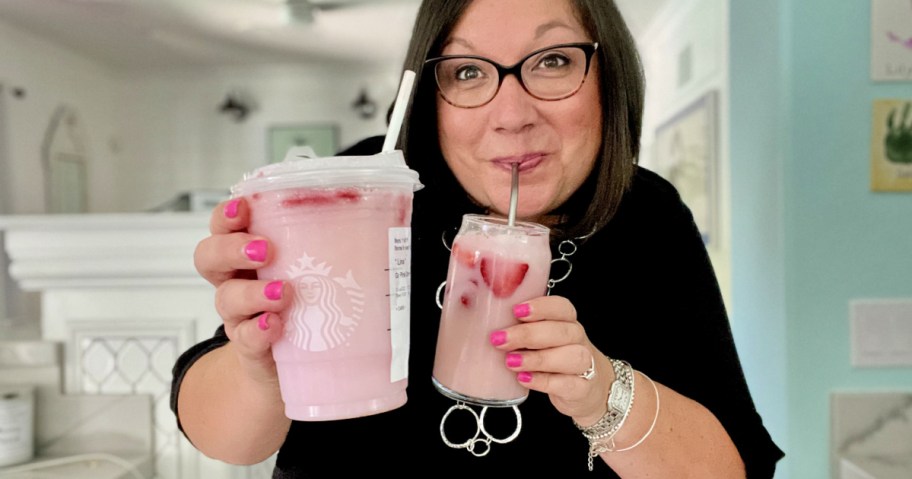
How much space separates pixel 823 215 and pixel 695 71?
2066mm

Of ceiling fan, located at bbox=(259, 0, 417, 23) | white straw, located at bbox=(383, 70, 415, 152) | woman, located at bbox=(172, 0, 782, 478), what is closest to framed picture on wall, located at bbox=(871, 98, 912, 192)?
woman, located at bbox=(172, 0, 782, 478)

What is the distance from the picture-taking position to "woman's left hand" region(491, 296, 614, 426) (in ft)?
1.88

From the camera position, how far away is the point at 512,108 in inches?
29.8

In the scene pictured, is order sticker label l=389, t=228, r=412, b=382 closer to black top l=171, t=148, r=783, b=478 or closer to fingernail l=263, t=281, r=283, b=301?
fingernail l=263, t=281, r=283, b=301

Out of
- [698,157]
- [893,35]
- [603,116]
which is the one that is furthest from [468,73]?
[698,157]

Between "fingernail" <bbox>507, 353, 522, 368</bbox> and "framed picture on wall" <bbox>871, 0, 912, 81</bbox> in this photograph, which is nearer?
"fingernail" <bbox>507, 353, 522, 368</bbox>

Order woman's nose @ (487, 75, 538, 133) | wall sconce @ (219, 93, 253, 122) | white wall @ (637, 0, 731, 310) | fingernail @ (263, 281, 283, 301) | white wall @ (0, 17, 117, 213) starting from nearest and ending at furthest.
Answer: fingernail @ (263, 281, 283, 301), woman's nose @ (487, 75, 538, 133), white wall @ (637, 0, 731, 310), white wall @ (0, 17, 117, 213), wall sconce @ (219, 93, 253, 122)

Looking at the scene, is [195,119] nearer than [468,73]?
No

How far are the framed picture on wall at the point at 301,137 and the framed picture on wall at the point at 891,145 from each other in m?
4.98

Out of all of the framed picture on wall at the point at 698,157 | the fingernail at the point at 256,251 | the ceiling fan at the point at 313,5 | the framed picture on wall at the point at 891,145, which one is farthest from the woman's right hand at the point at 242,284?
the ceiling fan at the point at 313,5

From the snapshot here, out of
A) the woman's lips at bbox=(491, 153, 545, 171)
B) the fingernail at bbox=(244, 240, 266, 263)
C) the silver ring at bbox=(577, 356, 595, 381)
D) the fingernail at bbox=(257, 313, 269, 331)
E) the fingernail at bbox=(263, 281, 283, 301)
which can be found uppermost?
the woman's lips at bbox=(491, 153, 545, 171)

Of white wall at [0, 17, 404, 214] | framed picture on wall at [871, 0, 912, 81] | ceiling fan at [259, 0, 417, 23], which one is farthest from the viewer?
white wall at [0, 17, 404, 214]

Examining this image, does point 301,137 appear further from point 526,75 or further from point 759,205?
point 526,75

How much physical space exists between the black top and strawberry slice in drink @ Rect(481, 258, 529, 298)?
288 mm
